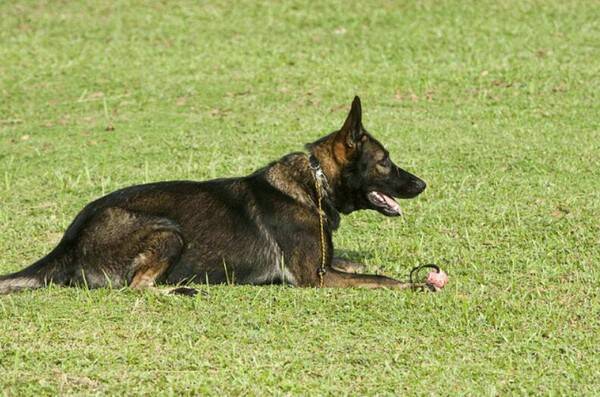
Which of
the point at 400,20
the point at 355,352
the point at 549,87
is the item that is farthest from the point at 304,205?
the point at 400,20

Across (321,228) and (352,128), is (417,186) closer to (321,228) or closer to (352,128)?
(352,128)

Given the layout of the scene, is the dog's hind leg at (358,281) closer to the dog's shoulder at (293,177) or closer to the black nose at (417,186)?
the dog's shoulder at (293,177)

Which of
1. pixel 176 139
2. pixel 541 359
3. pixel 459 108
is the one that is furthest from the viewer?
pixel 459 108

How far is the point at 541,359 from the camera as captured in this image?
5.94 metres

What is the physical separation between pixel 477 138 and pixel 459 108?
1581 millimetres

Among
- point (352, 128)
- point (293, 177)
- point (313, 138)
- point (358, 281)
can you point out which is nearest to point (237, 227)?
point (293, 177)

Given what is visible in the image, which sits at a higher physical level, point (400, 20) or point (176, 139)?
point (400, 20)

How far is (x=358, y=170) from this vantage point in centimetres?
766

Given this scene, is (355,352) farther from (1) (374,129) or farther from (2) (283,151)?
(1) (374,129)

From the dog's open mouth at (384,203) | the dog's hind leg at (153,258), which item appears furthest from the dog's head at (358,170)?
the dog's hind leg at (153,258)

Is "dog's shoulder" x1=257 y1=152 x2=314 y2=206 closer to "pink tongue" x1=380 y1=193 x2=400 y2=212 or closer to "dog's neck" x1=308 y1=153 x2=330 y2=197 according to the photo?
"dog's neck" x1=308 y1=153 x2=330 y2=197

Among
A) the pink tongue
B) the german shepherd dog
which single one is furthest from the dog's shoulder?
the pink tongue

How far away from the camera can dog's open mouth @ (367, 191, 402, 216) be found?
775 centimetres

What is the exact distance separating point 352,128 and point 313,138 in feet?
15.4
